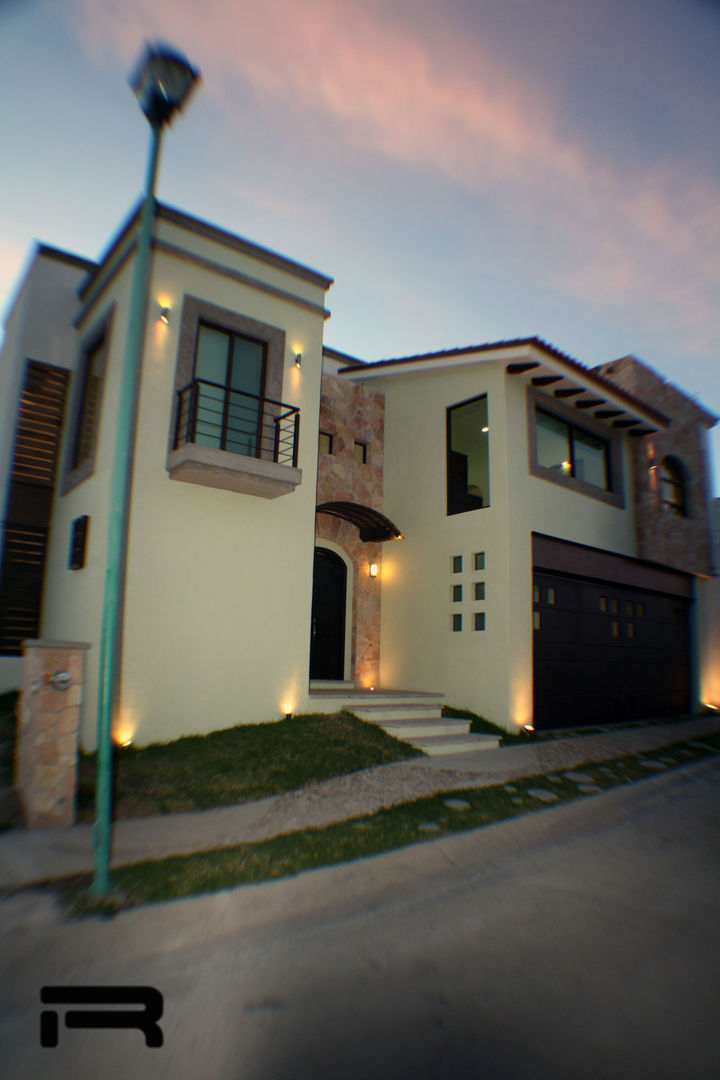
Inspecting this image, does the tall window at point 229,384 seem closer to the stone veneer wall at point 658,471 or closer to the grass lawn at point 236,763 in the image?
the grass lawn at point 236,763

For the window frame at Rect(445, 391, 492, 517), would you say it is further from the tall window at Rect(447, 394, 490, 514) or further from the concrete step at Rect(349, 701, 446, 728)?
the concrete step at Rect(349, 701, 446, 728)

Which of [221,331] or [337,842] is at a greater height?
[221,331]

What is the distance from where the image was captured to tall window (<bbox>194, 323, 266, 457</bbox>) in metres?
8.61

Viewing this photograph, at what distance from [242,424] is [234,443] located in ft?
2.30

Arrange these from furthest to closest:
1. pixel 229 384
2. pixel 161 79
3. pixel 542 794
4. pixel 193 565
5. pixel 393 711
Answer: pixel 393 711 → pixel 229 384 → pixel 193 565 → pixel 542 794 → pixel 161 79

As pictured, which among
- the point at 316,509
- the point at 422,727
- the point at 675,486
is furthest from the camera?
the point at 675,486

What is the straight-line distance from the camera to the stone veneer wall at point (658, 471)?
513 inches

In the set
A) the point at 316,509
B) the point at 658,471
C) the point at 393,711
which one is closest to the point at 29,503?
the point at 316,509

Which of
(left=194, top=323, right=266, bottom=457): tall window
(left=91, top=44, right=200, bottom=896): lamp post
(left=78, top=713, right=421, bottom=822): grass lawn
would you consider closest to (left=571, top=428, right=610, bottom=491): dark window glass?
(left=194, top=323, right=266, bottom=457): tall window

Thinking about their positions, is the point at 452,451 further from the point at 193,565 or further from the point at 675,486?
the point at 675,486

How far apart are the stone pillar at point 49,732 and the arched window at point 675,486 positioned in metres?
14.1

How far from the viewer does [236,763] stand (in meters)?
6.88

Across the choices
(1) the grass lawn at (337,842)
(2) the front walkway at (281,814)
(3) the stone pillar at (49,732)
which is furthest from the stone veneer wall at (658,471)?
(3) the stone pillar at (49,732)

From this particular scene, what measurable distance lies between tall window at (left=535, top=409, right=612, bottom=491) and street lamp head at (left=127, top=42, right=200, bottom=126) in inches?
334
